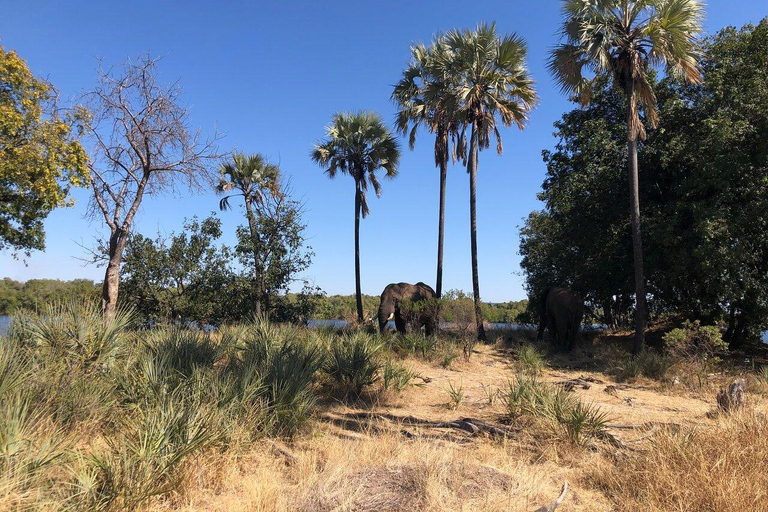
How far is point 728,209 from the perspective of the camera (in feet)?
36.9

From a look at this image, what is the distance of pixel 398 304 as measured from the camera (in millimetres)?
15828

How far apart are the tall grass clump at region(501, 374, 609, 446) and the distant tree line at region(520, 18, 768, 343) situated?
7.56 m

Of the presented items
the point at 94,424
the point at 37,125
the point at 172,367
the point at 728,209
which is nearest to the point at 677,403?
the point at 728,209

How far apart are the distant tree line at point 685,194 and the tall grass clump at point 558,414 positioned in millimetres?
7564

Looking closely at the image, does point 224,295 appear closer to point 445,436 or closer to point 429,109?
point 429,109

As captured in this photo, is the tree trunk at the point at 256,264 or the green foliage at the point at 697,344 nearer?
the green foliage at the point at 697,344

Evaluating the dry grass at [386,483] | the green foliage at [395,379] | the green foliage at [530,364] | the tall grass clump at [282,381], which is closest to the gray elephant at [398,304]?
the green foliage at [530,364]

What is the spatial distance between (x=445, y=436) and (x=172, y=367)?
3923 mm

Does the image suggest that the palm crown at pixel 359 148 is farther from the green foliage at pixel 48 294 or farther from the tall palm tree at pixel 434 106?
the green foliage at pixel 48 294

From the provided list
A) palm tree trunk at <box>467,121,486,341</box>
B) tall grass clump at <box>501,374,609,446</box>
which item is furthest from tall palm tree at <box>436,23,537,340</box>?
tall grass clump at <box>501,374,609,446</box>

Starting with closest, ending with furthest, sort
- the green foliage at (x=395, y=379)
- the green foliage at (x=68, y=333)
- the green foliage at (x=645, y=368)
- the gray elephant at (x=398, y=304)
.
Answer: the green foliage at (x=68, y=333)
the green foliage at (x=395, y=379)
the green foliage at (x=645, y=368)
the gray elephant at (x=398, y=304)

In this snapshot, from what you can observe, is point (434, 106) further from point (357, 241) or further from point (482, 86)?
point (357, 241)

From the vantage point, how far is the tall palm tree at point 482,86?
15648 mm

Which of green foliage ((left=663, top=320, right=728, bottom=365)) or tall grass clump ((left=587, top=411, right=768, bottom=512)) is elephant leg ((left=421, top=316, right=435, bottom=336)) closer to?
green foliage ((left=663, top=320, right=728, bottom=365))
